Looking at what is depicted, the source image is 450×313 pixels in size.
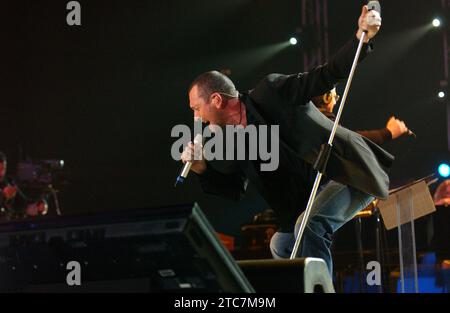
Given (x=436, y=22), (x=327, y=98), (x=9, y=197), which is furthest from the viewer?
(x=436, y=22)

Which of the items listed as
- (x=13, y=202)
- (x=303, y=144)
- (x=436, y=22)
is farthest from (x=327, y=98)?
(x=436, y=22)

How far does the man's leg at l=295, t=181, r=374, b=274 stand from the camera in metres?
2.77

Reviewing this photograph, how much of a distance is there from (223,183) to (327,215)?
0.61 m

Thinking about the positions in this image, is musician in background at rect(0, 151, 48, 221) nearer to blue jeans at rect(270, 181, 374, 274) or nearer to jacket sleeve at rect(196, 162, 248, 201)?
jacket sleeve at rect(196, 162, 248, 201)

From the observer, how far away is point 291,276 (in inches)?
77.4

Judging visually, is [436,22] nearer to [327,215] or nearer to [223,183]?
[223,183]

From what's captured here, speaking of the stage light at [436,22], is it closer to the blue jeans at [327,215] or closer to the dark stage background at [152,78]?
the dark stage background at [152,78]

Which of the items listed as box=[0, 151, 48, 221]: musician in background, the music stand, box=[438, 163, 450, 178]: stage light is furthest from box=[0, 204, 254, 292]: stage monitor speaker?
box=[0, 151, 48, 221]: musician in background

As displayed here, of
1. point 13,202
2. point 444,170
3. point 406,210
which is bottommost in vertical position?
point 406,210

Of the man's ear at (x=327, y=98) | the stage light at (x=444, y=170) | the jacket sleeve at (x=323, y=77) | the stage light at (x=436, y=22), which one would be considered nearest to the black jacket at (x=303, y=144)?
the jacket sleeve at (x=323, y=77)

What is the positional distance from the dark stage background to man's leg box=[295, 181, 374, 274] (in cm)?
505

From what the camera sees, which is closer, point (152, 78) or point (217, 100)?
point (217, 100)

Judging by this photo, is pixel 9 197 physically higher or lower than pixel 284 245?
higher
